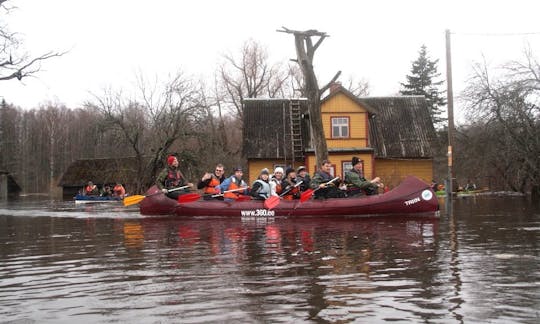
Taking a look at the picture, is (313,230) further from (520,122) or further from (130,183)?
(130,183)

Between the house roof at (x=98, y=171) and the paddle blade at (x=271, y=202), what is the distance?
2763 centimetres

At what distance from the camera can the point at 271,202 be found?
1402cm

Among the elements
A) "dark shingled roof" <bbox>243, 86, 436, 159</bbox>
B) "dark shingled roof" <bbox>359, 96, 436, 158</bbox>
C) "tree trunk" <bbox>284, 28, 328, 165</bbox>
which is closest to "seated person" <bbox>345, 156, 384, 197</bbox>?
"tree trunk" <bbox>284, 28, 328, 165</bbox>

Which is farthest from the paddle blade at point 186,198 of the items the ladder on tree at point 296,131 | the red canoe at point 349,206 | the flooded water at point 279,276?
the ladder on tree at point 296,131

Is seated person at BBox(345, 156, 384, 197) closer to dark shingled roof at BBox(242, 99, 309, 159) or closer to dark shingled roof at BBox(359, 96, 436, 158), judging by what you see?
dark shingled roof at BBox(242, 99, 309, 159)

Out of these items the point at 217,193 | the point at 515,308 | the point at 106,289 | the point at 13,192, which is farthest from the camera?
the point at 13,192

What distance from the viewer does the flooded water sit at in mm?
4578

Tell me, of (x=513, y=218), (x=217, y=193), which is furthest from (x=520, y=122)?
(x=217, y=193)

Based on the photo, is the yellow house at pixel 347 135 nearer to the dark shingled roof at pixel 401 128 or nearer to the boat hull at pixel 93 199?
the dark shingled roof at pixel 401 128

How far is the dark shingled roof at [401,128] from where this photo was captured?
33.2 metres

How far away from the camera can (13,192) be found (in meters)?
58.9

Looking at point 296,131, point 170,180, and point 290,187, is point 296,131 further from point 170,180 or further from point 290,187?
point 290,187

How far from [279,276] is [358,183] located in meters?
8.30

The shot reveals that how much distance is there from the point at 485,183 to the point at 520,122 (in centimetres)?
777
